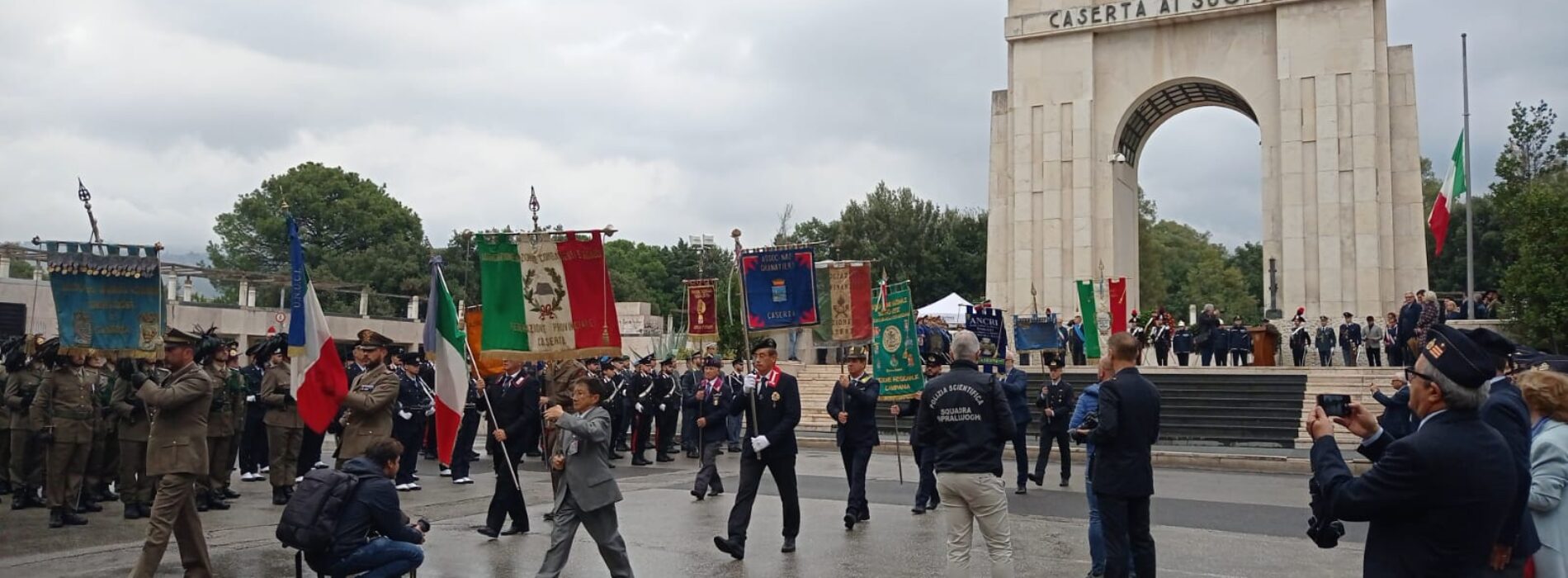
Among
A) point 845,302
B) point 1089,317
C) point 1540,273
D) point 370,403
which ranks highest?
Result: point 1540,273

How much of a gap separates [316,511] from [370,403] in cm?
347

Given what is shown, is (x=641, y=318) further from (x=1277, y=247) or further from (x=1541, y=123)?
(x=1541, y=123)

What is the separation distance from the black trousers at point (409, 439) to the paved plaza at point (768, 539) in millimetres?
361

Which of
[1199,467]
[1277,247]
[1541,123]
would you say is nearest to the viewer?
[1199,467]

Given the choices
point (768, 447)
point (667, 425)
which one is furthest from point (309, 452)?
point (768, 447)

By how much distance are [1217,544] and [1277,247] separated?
2886 cm

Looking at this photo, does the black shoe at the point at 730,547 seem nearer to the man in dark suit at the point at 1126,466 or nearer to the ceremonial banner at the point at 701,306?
the man in dark suit at the point at 1126,466

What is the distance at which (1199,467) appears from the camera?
750 inches

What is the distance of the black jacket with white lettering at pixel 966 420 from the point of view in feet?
24.5

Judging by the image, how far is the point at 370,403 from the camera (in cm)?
988

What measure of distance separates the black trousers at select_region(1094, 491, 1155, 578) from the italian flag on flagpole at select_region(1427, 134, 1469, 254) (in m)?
28.1

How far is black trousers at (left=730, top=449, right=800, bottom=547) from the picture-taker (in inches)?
369

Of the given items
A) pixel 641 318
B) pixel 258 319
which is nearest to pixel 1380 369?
pixel 641 318

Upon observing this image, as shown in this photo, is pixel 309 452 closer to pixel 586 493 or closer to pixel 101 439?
pixel 101 439
